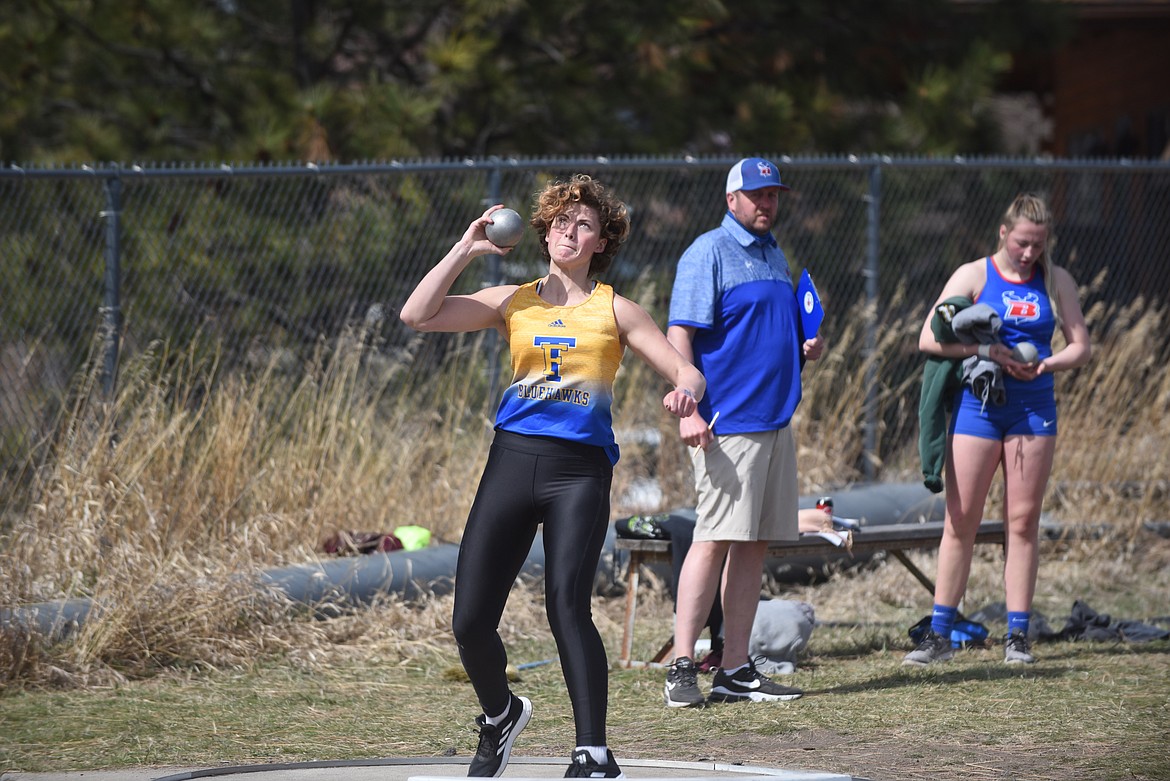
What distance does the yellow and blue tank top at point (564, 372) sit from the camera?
451 cm

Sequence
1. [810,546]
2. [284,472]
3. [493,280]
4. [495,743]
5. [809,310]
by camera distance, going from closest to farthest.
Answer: [495,743] < [809,310] < [810,546] < [284,472] < [493,280]

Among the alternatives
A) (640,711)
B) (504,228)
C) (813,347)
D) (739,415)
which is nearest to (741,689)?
(640,711)

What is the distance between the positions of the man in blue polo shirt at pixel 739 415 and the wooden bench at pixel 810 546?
2.43 ft

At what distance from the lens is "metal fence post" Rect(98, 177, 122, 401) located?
8070 millimetres

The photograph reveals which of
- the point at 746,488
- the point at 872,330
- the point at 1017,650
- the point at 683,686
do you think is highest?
the point at 872,330

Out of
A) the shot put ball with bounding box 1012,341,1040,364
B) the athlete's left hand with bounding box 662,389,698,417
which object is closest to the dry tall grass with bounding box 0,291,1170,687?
the shot put ball with bounding box 1012,341,1040,364

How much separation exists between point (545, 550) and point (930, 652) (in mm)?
2910

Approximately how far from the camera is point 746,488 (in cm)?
582

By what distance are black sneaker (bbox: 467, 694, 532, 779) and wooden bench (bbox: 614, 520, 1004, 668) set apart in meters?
2.19

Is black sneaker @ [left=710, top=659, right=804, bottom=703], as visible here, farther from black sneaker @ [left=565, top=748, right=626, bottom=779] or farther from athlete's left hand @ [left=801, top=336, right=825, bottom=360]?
black sneaker @ [left=565, top=748, right=626, bottom=779]

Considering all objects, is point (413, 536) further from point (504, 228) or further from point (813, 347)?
point (504, 228)

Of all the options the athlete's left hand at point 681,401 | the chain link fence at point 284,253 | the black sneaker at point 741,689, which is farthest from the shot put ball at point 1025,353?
the chain link fence at point 284,253

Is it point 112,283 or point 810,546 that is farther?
point 112,283

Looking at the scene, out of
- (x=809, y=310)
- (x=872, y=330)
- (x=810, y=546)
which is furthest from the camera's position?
(x=872, y=330)
